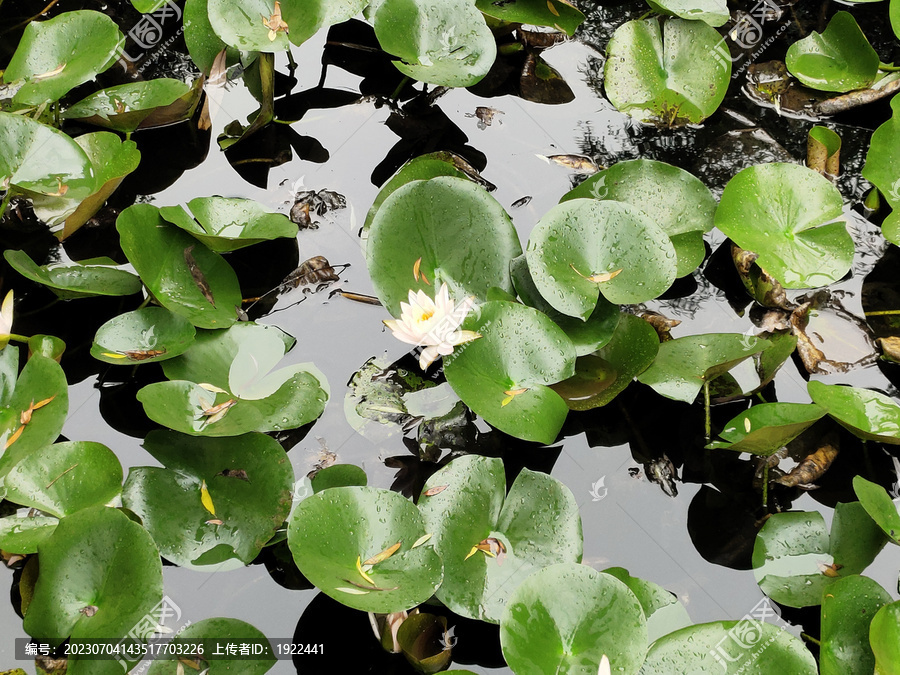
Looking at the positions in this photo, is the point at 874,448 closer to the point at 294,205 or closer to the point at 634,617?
the point at 634,617

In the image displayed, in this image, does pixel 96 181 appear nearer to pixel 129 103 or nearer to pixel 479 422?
pixel 129 103

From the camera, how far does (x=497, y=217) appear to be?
1.42 meters

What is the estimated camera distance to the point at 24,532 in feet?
3.89

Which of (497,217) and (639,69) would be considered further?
(639,69)

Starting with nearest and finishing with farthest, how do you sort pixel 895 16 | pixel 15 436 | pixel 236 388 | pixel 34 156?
pixel 15 436, pixel 236 388, pixel 34 156, pixel 895 16

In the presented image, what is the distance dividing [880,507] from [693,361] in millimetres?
380

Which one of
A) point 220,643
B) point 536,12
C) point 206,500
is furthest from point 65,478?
point 536,12

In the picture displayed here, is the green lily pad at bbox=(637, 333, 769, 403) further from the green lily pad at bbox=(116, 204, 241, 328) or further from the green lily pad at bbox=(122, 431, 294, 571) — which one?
the green lily pad at bbox=(116, 204, 241, 328)

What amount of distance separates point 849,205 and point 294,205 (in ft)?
4.17

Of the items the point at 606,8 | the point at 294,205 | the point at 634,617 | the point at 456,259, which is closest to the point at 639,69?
the point at 606,8

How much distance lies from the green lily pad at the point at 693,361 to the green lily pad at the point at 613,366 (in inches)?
1.2

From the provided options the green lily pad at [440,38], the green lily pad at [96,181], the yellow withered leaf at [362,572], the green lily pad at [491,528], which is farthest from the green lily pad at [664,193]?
the green lily pad at [96,181]

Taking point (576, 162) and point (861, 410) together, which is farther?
point (576, 162)

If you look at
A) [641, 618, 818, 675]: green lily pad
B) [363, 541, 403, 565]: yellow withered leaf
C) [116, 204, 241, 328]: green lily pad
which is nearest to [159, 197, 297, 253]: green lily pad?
[116, 204, 241, 328]: green lily pad
